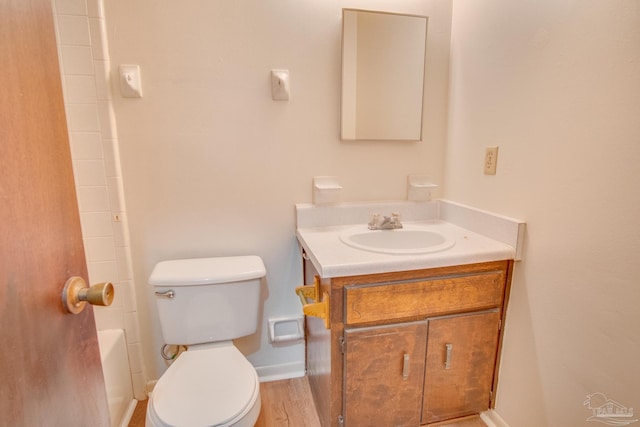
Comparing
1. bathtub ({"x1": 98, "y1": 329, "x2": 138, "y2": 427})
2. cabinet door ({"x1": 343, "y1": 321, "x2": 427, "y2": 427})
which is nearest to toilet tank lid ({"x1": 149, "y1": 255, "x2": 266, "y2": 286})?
bathtub ({"x1": 98, "y1": 329, "x2": 138, "y2": 427})

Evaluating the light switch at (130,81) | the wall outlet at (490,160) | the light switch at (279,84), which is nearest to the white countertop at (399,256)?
the wall outlet at (490,160)

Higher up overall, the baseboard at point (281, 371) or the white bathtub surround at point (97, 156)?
the white bathtub surround at point (97, 156)

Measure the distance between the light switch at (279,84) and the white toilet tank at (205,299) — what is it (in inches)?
29.9

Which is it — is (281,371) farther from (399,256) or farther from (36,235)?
(36,235)

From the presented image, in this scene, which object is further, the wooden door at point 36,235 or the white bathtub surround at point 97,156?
the white bathtub surround at point 97,156

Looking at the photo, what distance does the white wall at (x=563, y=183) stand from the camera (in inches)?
36.4

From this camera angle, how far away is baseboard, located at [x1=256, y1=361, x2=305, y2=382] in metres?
1.77

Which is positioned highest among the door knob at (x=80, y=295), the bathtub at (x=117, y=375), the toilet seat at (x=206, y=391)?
the door knob at (x=80, y=295)

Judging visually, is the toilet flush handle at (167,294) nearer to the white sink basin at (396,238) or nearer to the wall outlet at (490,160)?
the white sink basin at (396,238)

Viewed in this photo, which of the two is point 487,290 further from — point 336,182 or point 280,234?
point 280,234

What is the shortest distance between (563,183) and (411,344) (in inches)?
29.9

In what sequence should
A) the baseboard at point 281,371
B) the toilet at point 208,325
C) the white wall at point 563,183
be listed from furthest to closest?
the baseboard at point 281,371, the toilet at point 208,325, the white wall at point 563,183

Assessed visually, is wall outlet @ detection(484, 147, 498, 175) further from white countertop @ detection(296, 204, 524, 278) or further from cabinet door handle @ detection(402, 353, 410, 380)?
cabinet door handle @ detection(402, 353, 410, 380)

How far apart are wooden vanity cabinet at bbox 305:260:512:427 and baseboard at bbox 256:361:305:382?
40 centimetres
